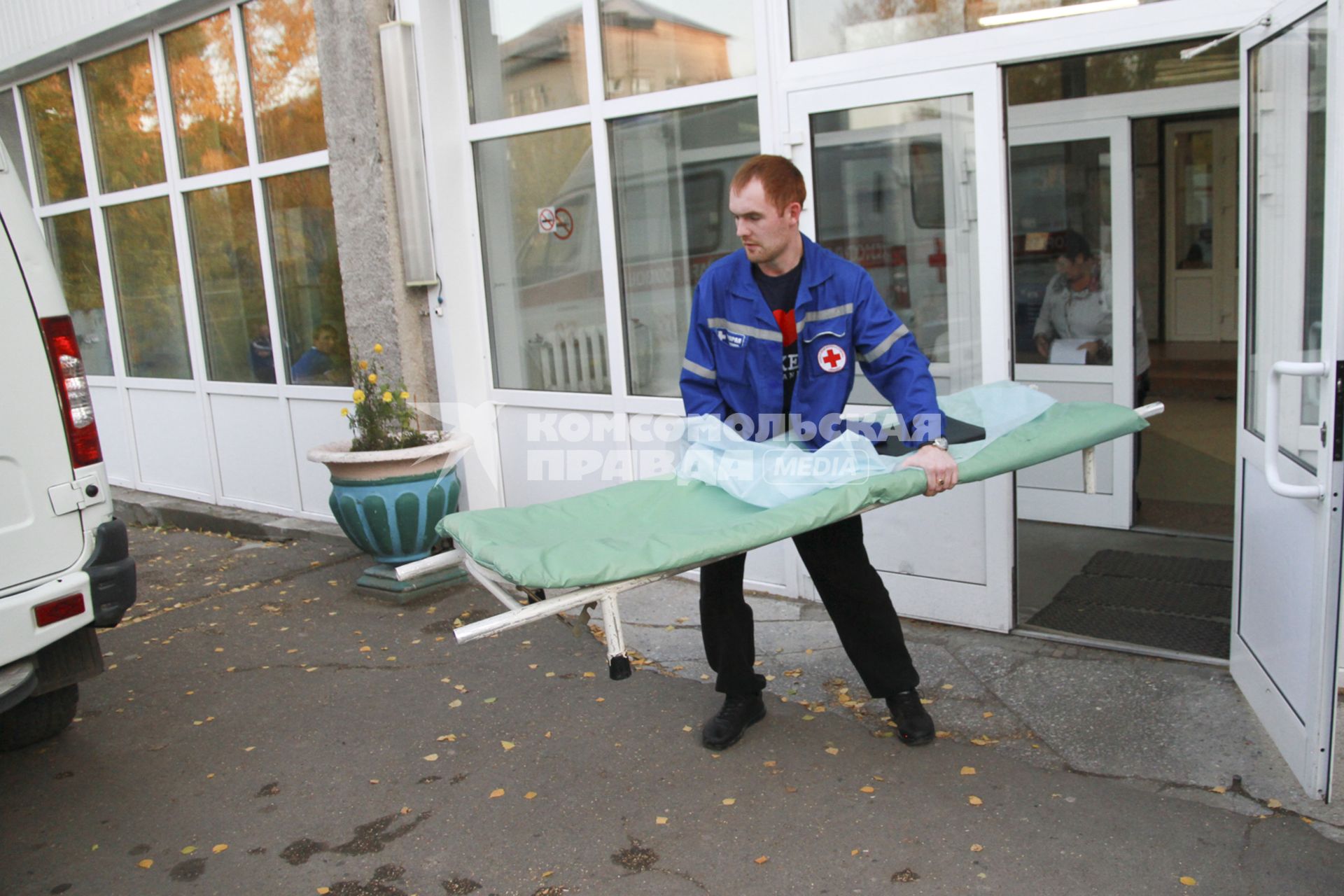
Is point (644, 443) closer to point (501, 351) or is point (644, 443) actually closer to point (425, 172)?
point (501, 351)

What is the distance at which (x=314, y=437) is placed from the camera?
7.36 meters

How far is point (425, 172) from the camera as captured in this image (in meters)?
6.24

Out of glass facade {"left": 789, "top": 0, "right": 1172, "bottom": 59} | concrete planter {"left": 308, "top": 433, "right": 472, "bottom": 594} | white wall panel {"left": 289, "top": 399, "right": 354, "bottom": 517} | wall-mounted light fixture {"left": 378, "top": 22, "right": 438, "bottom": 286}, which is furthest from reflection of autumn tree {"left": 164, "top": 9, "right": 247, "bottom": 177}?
glass facade {"left": 789, "top": 0, "right": 1172, "bottom": 59}

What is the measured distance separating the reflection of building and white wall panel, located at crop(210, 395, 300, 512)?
3.01m

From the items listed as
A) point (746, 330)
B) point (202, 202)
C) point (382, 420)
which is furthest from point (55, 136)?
point (746, 330)

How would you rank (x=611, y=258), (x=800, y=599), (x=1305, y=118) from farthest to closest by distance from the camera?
1. (x=611, y=258)
2. (x=800, y=599)
3. (x=1305, y=118)

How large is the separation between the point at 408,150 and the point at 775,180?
11.2ft

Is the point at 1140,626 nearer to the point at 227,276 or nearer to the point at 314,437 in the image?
the point at 314,437

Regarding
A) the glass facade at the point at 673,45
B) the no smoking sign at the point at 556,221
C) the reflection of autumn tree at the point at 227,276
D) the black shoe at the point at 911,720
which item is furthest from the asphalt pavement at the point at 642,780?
the reflection of autumn tree at the point at 227,276

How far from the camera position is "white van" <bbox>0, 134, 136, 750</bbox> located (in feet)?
11.4

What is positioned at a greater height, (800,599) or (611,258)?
(611,258)

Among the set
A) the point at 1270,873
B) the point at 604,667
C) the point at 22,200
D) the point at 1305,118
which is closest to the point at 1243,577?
the point at 1270,873

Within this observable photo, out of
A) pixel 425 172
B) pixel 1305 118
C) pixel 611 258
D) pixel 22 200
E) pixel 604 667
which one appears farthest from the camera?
pixel 425 172

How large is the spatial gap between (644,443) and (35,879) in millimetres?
3416
